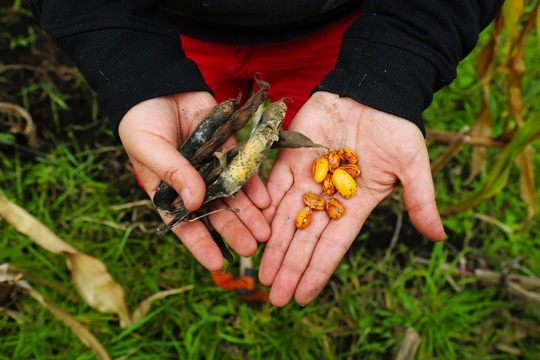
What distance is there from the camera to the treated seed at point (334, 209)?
1971 millimetres

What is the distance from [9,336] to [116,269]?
59 centimetres

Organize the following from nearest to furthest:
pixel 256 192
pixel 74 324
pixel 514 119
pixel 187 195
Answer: pixel 187 195 → pixel 256 192 → pixel 74 324 → pixel 514 119

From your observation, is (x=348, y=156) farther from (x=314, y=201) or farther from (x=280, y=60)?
(x=280, y=60)

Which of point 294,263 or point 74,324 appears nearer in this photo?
point 294,263

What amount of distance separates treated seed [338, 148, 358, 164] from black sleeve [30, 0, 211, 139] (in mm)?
634

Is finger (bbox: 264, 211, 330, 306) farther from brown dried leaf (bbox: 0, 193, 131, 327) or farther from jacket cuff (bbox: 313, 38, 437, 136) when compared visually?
brown dried leaf (bbox: 0, 193, 131, 327)

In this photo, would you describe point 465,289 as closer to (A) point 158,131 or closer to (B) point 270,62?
(B) point 270,62

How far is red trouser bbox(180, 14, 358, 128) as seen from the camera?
8.05 feet

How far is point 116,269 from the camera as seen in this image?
9.06 feet

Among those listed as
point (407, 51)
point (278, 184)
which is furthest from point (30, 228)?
point (407, 51)

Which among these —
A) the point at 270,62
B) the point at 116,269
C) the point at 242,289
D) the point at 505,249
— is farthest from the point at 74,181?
the point at 505,249

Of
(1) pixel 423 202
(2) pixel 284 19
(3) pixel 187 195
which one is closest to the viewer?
(3) pixel 187 195

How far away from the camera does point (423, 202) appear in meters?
1.88

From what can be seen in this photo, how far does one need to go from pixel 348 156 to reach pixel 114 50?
39.2 inches
